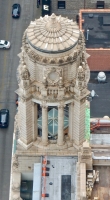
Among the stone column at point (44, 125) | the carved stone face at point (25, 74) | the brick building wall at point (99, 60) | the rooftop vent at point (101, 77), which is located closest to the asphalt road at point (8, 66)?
the brick building wall at point (99, 60)

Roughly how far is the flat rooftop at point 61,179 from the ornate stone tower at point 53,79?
2.19 meters

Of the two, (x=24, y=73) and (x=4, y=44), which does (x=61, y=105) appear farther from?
(x=4, y=44)

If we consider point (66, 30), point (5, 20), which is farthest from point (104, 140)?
point (5, 20)

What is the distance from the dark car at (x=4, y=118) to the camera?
149m

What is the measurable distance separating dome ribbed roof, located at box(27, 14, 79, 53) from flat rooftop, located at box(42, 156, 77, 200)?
17.9 meters

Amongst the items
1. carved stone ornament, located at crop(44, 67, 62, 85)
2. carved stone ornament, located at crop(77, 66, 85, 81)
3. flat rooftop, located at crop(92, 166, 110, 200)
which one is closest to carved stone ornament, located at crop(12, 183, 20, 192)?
flat rooftop, located at crop(92, 166, 110, 200)

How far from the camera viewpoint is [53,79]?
282 feet

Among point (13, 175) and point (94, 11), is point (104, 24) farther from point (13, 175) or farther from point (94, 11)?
point (13, 175)

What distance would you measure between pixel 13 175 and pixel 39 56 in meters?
21.2

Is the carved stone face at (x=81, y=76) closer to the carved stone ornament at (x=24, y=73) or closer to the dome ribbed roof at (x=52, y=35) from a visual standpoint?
the dome ribbed roof at (x=52, y=35)

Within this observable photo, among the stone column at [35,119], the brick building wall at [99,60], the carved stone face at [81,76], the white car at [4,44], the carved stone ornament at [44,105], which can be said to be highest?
the white car at [4,44]

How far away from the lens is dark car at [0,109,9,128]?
14912cm

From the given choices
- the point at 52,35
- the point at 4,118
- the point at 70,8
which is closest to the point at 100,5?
the point at 70,8

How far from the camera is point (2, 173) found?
140375 mm
